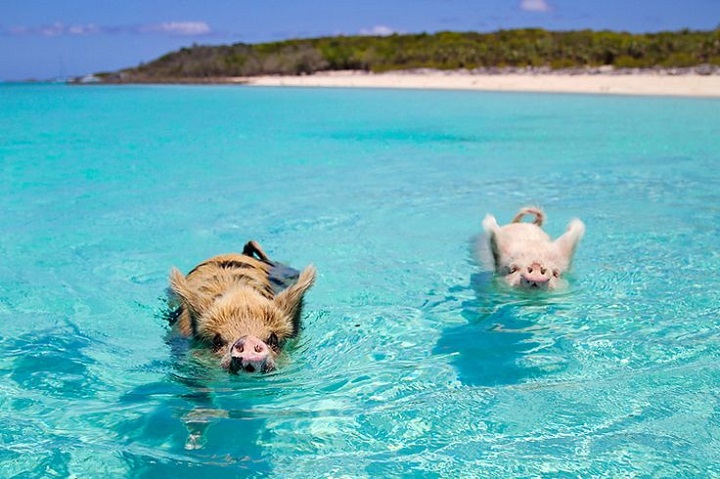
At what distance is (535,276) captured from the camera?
6.11m

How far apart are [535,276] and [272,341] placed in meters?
2.70

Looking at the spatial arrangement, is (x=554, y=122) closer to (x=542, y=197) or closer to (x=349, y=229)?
(x=542, y=197)

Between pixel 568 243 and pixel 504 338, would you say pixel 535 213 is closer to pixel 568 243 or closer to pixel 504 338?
pixel 568 243

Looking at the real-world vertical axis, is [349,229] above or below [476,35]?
below

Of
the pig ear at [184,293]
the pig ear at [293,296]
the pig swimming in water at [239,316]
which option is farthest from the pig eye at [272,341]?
the pig ear at [184,293]

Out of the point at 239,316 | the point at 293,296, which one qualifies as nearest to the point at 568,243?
the point at 293,296

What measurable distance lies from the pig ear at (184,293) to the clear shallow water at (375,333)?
0.34 meters

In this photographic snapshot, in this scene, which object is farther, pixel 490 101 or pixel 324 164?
pixel 490 101

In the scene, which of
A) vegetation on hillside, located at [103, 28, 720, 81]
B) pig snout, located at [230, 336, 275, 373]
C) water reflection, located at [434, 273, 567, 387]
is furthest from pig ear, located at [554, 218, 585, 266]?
vegetation on hillside, located at [103, 28, 720, 81]

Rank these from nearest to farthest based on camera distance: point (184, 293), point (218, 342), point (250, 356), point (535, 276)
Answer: point (250, 356)
point (218, 342)
point (184, 293)
point (535, 276)

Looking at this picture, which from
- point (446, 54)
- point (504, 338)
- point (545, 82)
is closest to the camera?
point (504, 338)

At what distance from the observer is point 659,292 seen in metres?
6.98

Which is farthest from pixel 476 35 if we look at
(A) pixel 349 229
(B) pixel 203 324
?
(B) pixel 203 324

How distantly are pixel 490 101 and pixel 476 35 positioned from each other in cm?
6432
